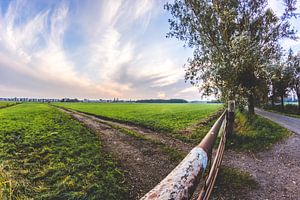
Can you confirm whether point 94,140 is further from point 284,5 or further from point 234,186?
point 284,5

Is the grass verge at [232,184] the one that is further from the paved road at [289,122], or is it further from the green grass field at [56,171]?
the paved road at [289,122]

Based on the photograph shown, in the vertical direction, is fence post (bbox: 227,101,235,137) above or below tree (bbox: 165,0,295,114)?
below

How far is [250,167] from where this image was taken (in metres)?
7.79

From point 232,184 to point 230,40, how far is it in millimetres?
9782

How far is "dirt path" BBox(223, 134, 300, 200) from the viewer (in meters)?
5.63

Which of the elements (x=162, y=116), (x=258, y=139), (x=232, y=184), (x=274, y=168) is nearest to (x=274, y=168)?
(x=274, y=168)

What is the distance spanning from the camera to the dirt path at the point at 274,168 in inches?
222

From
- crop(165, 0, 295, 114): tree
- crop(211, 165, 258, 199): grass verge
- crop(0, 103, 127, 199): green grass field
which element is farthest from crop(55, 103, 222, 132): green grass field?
crop(211, 165, 258, 199): grass verge

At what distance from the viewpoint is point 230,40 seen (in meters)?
13.3

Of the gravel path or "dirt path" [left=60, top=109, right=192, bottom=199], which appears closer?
the gravel path

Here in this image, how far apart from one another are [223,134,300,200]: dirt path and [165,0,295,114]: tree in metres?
→ 4.60

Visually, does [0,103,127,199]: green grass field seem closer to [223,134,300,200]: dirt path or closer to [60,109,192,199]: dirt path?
[60,109,192,199]: dirt path

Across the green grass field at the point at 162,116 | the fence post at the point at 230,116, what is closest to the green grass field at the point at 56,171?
the fence post at the point at 230,116

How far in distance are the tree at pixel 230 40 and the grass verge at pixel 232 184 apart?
709 centimetres
